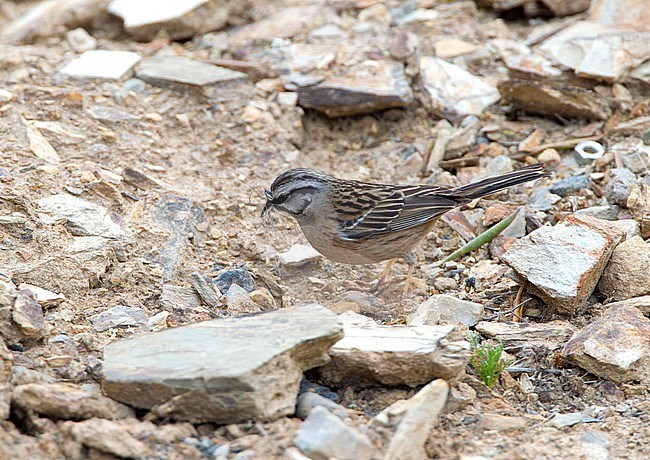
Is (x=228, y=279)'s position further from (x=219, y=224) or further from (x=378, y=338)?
(x=378, y=338)

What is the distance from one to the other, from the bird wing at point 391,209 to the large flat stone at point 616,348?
1746 mm

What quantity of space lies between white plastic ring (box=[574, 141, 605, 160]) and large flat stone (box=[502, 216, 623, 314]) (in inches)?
67.1

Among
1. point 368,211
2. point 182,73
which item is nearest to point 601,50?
point 368,211

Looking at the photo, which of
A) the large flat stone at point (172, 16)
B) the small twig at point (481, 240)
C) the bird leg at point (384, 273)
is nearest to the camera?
the small twig at point (481, 240)

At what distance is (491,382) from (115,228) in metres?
2.88

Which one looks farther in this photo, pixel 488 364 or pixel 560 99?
pixel 560 99

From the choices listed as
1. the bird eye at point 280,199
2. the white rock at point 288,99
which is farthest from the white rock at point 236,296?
the white rock at point 288,99

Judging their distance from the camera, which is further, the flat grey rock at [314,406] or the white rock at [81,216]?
the white rock at [81,216]

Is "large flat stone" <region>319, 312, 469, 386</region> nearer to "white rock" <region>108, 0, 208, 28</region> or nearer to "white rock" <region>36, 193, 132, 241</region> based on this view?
"white rock" <region>36, 193, 132, 241</region>

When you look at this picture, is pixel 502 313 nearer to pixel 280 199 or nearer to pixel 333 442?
pixel 280 199

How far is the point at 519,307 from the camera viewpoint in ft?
18.8

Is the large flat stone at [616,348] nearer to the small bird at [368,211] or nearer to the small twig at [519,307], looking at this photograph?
the small twig at [519,307]

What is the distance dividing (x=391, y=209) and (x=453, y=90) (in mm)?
2277

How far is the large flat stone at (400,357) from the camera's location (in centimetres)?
431
